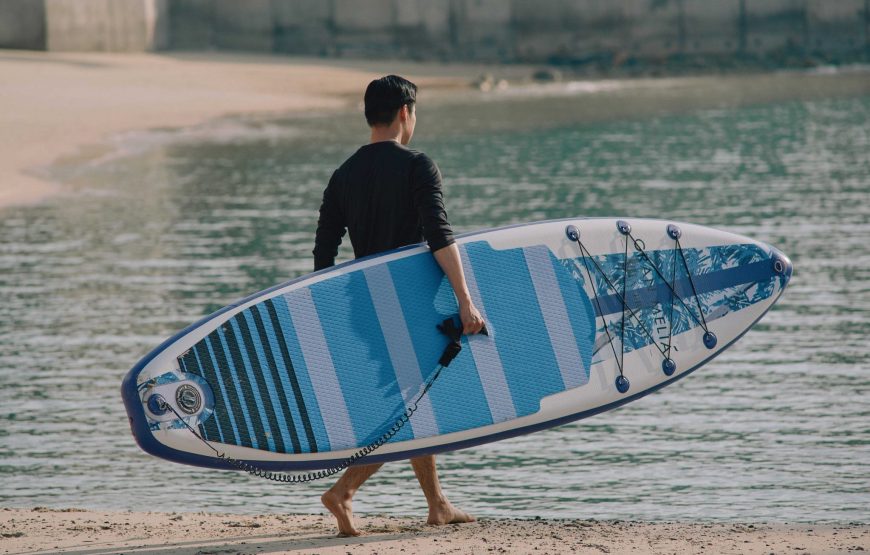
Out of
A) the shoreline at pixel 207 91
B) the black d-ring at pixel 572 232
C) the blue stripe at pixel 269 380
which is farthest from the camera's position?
the shoreline at pixel 207 91

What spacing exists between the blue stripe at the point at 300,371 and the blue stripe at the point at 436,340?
0.42 metres

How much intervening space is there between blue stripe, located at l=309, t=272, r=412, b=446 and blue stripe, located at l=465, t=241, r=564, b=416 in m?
0.45

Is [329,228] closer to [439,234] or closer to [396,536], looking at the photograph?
[439,234]

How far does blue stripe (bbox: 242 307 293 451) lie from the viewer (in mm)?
5152

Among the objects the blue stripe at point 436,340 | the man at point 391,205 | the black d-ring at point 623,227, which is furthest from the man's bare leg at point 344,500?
the black d-ring at point 623,227

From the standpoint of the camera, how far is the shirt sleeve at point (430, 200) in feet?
16.1

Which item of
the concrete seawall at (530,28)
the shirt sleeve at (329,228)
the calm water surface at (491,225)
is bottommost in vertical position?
the calm water surface at (491,225)

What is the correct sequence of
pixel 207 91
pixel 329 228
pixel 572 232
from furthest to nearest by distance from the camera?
1. pixel 207 91
2. pixel 572 232
3. pixel 329 228

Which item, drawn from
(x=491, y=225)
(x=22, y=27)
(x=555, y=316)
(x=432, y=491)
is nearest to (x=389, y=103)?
(x=555, y=316)

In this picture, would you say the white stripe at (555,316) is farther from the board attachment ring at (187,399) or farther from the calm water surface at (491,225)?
the board attachment ring at (187,399)

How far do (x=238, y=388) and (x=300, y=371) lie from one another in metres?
0.24

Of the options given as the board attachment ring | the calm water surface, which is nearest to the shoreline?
the calm water surface

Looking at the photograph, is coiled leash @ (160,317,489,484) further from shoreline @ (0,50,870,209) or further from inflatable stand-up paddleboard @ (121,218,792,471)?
shoreline @ (0,50,870,209)

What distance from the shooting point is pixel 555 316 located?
5543 mm
